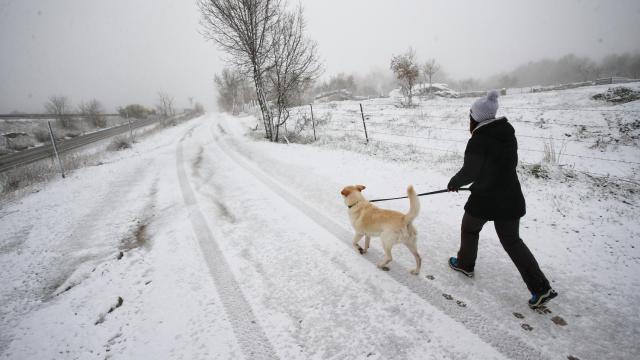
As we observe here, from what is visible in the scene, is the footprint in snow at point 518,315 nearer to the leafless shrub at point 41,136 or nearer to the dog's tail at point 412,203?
the dog's tail at point 412,203

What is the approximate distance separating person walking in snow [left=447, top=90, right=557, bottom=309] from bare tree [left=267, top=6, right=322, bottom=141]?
11.2 meters

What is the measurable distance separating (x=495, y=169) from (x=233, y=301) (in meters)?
3.11

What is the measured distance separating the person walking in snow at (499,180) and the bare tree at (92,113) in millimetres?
48529

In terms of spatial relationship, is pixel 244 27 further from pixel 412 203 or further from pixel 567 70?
pixel 567 70

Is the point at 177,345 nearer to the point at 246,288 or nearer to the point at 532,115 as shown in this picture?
the point at 246,288

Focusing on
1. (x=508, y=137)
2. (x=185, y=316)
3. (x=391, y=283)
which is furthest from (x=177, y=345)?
(x=508, y=137)

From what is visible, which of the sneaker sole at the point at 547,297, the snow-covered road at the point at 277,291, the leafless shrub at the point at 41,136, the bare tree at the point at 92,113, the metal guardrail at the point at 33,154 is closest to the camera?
the snow-covered road at the point at 277,291

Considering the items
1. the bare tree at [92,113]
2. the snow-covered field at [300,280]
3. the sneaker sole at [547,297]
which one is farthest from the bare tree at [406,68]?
Answer: the bare tree at [92,113]

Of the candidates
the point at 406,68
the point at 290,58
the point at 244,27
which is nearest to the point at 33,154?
the point at 244,27

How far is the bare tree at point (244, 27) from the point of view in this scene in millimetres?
11711

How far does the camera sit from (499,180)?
2.53m

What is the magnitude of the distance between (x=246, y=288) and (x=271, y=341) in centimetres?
84

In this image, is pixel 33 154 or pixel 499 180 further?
pixel 33 154

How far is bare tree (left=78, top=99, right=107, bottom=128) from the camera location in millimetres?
36500
